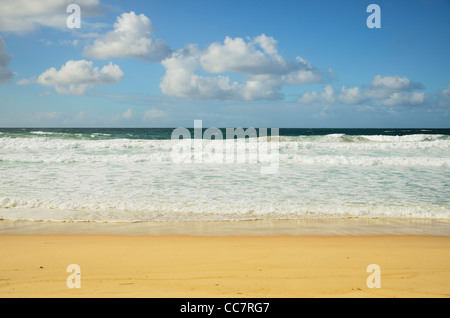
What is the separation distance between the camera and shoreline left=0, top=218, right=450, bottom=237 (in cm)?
562

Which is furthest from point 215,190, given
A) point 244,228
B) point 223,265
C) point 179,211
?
point 223,265

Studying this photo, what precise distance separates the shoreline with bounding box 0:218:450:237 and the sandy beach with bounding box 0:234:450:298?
0.86 feet

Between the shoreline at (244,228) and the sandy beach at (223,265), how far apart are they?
0.26m

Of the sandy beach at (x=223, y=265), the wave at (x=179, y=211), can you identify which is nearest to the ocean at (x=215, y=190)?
the wave at (x=179, y=211)

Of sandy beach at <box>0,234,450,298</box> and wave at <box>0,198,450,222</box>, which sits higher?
wave at <box>0,198,450,222</box>

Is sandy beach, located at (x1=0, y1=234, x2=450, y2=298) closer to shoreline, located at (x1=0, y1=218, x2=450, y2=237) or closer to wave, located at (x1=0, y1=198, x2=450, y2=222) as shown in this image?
shoreline, located at (x1=0, y1=218, x2=450, y2=237)

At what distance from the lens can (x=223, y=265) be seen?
161 inches

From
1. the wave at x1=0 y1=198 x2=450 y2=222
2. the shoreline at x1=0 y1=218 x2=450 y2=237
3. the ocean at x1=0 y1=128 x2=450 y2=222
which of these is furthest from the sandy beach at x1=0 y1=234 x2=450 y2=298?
the ocean at x1=0 y1=128 x2=450 y2=222

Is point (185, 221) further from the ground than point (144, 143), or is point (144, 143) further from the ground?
point (144, 143)

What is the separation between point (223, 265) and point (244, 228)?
1.88 m
